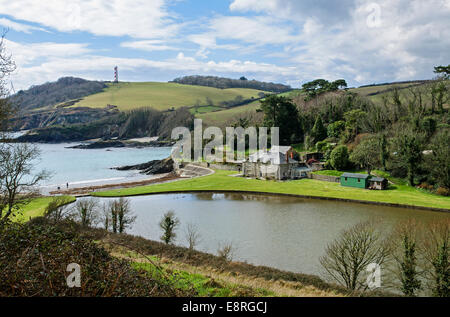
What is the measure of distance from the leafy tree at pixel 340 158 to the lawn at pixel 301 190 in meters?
4.41

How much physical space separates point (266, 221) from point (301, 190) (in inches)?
446

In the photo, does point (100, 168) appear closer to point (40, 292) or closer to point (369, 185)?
point (369, 185)

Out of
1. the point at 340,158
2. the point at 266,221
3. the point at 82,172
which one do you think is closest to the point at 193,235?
the point at 266,221

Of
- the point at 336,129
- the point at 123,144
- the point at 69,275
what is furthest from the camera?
the point at 123,144

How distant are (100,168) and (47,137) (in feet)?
244

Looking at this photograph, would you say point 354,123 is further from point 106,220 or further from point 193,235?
point 106,220

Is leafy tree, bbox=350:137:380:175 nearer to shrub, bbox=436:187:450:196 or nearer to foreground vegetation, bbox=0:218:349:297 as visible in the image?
shrub, bbox=436:187:450:196

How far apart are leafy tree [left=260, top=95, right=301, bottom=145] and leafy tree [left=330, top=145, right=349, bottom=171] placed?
17.9m

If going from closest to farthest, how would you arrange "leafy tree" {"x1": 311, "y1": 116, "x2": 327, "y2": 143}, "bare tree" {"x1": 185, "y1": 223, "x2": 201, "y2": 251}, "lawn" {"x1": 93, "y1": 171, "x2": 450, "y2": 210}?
1. "bare tree" {"x1": 185, "y1": 223, "x2": 201, "y2": 251}
2. "lawn" {"x1": 93, "y1": 171, "x2": 450, "y2": 210}
3. "leafy tree" {"x1": 311, "y1": 116, "x2": 327, "y2": 143}

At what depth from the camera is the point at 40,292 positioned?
5.53 metres

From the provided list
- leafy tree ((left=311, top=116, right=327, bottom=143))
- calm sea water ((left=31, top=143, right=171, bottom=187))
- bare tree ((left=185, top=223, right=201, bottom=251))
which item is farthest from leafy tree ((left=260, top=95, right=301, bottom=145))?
bare tree ((left=185, top=223, right=201, bottom=251))

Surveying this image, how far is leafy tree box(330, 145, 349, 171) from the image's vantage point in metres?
41.8

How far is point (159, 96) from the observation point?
16138cm

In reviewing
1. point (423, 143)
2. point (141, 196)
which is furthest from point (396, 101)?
point (141, 196)
